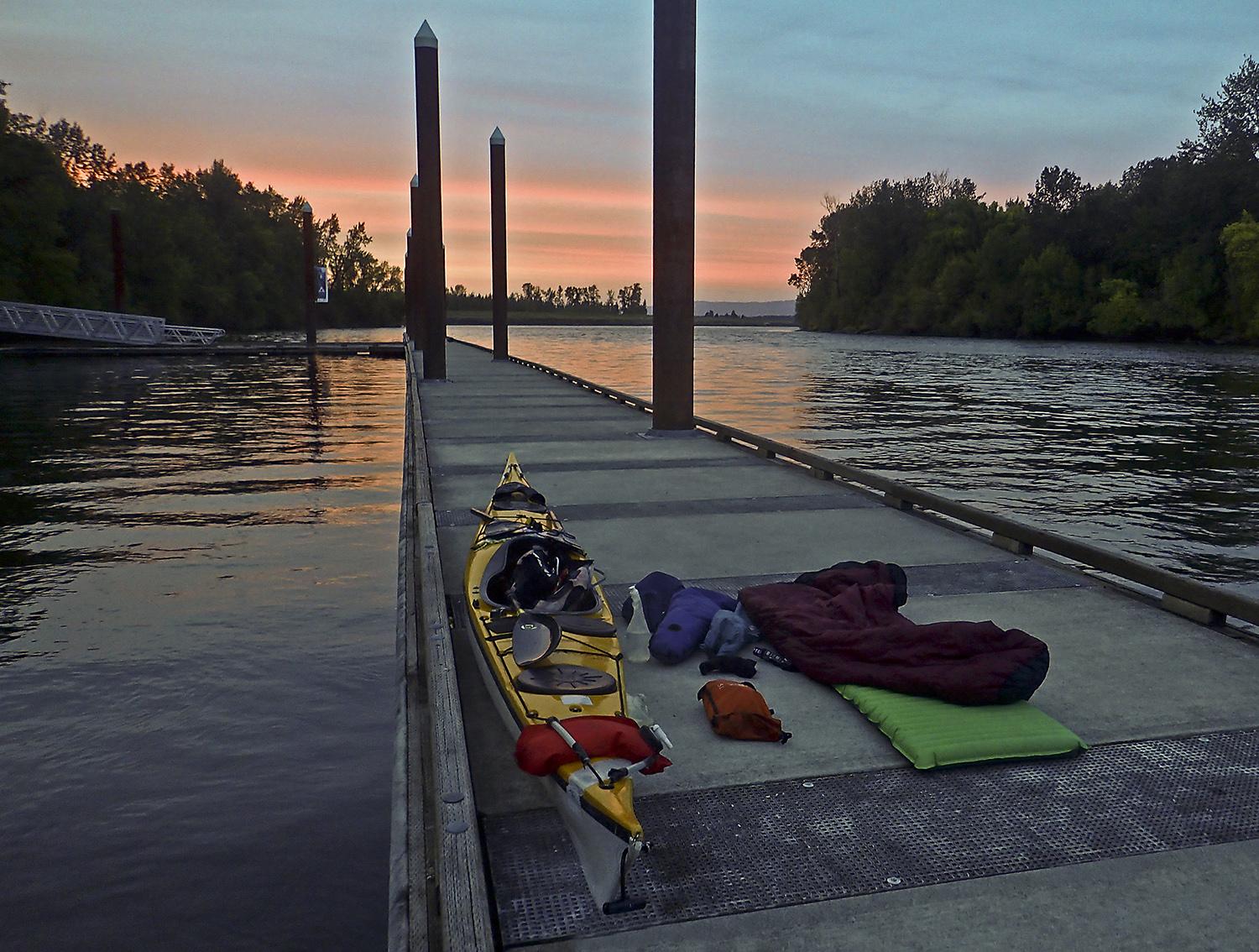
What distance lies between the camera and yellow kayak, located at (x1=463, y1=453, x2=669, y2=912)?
3424 millimetres

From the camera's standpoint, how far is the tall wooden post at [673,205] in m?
14.4

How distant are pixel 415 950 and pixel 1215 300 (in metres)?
83.7

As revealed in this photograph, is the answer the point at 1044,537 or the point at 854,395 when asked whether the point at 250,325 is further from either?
the point at 1044,537

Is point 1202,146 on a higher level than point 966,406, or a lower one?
higher

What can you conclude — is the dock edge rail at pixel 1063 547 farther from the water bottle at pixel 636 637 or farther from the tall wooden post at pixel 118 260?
the tall wooden post at pixel 118 260

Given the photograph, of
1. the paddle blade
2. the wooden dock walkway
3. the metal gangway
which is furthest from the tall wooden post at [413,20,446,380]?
the metal gangway

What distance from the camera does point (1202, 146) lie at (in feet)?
263

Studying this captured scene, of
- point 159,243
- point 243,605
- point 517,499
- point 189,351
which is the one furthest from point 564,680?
point 159,243

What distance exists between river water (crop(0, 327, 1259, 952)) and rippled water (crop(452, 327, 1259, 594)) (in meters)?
0.10

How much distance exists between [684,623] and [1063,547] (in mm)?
3459

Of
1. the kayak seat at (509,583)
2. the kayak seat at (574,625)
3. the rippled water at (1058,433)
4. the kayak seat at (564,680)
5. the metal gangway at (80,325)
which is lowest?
the rippled water at (1058,433)

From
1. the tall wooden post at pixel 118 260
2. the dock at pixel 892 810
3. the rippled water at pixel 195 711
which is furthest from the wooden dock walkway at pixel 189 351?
the dock at pixel 892 810

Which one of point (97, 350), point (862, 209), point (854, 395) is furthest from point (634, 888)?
point (862, 209)

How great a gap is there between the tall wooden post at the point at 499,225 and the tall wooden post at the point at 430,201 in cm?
503
